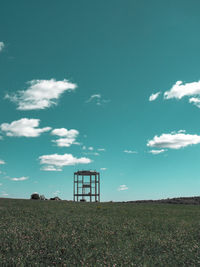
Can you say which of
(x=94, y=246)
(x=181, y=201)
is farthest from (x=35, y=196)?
(x=94, y=246)

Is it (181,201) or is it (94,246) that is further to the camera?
(181,201)

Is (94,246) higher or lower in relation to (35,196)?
lower

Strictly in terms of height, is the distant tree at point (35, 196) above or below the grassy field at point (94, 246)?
above

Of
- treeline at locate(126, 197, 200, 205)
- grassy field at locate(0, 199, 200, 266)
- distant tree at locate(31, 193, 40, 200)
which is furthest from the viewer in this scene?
distant tree at locate(31, 193, 40, 200)

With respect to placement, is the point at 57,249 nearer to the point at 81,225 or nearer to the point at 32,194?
the point at 81,225

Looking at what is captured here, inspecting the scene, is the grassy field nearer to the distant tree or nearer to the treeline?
the treeline

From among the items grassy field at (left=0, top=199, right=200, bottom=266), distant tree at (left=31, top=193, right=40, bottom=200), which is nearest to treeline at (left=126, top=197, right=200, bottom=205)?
distant tree at (left=31, top=193, right=40, bottom=200)

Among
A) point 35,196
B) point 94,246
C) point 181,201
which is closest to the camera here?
point 94,246

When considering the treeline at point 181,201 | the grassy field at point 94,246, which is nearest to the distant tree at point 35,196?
the treeline at point 181,201

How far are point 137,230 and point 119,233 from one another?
35.4 inches

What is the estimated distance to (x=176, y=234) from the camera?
26.4ft

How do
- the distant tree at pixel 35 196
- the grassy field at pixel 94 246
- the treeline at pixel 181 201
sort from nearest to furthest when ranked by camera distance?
the grassy field at pixel 94 246 → the treeline at pixel 181 201 → the distant tree at pixel 35 196

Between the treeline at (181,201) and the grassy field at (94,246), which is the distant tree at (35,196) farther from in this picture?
the grassy field at (94,246)

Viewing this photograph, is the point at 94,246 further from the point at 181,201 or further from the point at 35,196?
the point at 35,196
